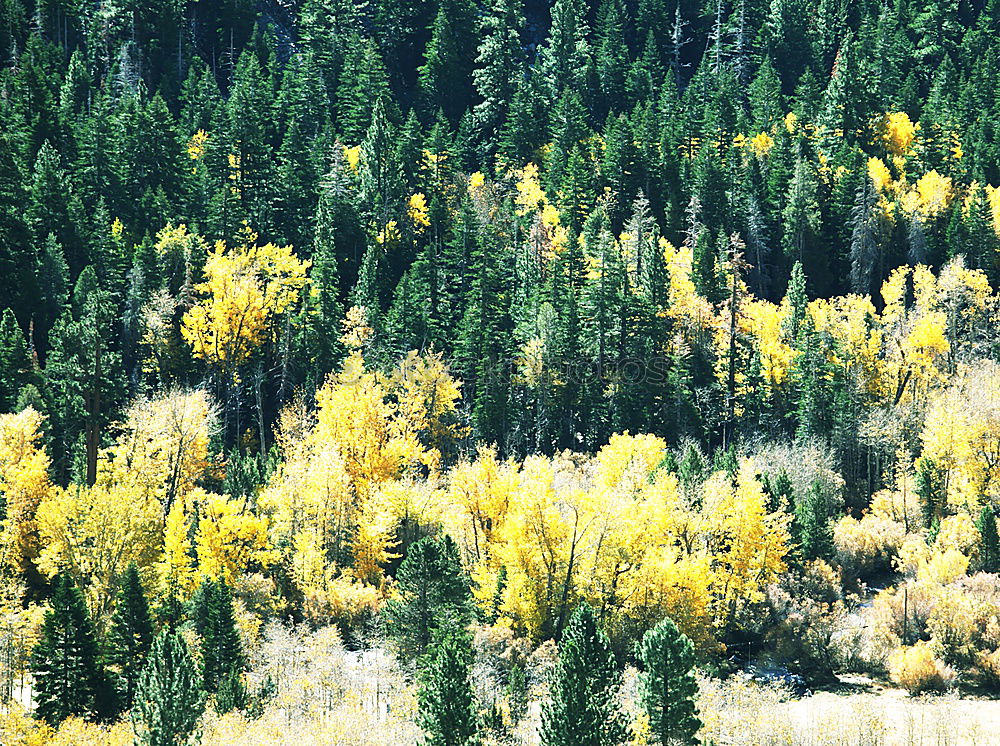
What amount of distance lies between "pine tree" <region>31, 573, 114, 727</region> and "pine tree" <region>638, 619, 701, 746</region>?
23.9 meters

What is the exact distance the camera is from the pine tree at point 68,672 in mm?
55375

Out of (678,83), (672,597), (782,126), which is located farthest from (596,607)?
(678,83)

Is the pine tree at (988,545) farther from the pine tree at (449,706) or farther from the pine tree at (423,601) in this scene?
the pine tree at (449,706)

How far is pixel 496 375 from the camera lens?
9494cm

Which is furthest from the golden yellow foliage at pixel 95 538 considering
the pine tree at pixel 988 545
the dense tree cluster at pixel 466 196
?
the pine tree at pixel 988 545

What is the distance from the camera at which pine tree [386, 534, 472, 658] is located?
62.4 meters

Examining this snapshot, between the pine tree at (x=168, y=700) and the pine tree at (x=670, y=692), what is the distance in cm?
1901

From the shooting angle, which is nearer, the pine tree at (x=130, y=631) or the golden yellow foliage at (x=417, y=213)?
the pine tree at (x=130, y=631)

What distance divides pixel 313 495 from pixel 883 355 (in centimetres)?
4617

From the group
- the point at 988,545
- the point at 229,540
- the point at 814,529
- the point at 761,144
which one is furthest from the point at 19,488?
the point at 761,144

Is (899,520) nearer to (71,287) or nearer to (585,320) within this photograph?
(585,320)

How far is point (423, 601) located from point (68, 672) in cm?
1683

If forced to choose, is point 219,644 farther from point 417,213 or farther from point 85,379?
point 417,213

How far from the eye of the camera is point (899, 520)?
85125mm
